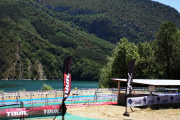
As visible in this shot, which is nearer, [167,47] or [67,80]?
[67,80]

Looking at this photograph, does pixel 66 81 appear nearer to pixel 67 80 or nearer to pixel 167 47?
pixel 67 80

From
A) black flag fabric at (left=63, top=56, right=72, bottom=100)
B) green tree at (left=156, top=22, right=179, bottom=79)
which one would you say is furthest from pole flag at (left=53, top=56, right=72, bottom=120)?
green tree at (left=156, top=22, right=179, bottom=79)

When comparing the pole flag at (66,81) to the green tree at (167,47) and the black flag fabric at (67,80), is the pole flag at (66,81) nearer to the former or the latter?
the black flag fabric at (67,80)

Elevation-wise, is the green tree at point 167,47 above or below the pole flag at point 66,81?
above

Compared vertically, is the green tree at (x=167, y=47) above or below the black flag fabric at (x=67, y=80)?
above

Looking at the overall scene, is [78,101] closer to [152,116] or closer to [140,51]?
[152,116]

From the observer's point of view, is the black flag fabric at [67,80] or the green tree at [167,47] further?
the green tree at [167,47]

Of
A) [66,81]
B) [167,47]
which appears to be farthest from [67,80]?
[167,47]

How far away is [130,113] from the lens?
23281mm

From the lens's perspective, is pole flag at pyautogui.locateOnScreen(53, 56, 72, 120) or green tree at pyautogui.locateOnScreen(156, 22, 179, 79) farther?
green tree at pyautogui.locateOnScreen(156, 22, 179, 79)

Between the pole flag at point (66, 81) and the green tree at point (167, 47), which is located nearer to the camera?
the pole flag at point (66, 81)

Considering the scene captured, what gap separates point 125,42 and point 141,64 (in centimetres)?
717

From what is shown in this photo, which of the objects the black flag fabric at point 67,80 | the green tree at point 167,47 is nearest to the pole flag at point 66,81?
the black flag fabric at point 67,80

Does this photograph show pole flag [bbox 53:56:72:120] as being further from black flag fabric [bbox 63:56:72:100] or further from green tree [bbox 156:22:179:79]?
green tree [bbox 156:22:179:79]
